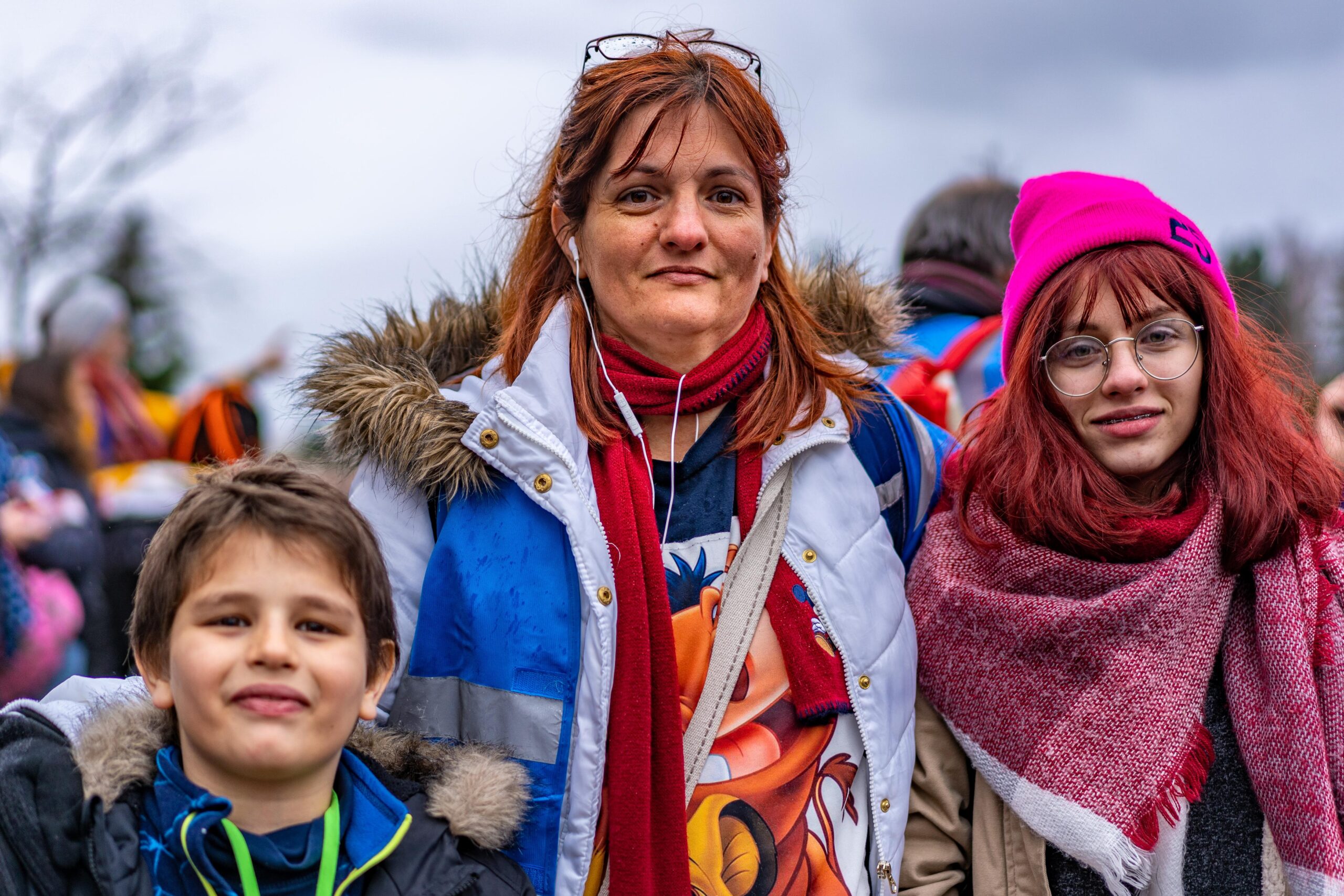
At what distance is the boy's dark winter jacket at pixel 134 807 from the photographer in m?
1.71

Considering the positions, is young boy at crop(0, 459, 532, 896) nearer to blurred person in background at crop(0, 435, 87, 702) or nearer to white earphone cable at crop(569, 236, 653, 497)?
white earphone cable at crop(569, 236, 653, 497)

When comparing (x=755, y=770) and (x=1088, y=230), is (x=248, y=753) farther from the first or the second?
(x=1088, y=230)

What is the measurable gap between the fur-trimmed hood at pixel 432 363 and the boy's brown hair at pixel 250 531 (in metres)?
0.27

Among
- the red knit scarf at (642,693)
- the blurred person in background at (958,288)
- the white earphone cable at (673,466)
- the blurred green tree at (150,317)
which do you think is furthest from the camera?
the blurred green tree at (150,317)

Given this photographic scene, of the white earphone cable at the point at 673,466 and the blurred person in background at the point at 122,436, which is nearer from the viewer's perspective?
the white earphone cable at the point at 673,466

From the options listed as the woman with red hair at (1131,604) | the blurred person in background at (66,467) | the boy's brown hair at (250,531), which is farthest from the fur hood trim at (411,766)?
the blurred person in background at (66,467)

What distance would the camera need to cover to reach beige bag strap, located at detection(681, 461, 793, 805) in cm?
223

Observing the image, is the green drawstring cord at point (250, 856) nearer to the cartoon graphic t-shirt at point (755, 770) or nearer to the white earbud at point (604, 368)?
the cartoon graphic t-shirt at point (755, 770)

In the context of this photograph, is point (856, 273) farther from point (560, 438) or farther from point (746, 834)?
point (746, 834)

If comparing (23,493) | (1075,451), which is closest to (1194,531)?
(1075,451)

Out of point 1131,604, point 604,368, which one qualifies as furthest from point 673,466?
point 1131,604

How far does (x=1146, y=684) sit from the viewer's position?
7.43ft

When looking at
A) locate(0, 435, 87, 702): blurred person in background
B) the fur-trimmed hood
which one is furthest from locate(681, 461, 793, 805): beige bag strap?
locate(0, 435, 87, 702): blurred person in background

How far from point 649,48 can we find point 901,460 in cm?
104
